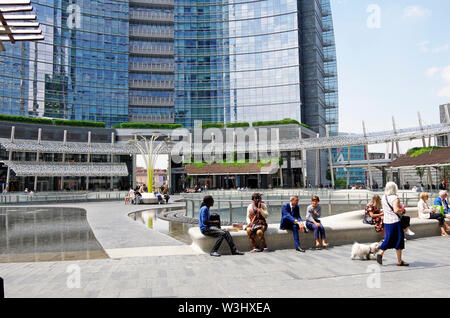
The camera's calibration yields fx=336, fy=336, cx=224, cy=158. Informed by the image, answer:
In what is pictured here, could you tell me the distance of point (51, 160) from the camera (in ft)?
184

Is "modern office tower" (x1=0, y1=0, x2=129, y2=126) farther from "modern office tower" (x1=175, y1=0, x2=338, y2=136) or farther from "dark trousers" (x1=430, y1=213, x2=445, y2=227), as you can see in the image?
"dark trousers" (x1=430, y1=213, x2=445, y2=227)

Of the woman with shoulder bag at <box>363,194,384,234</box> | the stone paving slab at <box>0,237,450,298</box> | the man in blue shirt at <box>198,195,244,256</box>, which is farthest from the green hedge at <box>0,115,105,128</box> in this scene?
the woman with shoulder bag at <box>363,194,384,234</box>

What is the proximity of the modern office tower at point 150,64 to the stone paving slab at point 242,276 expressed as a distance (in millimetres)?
68742

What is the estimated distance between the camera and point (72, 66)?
67.3 metres

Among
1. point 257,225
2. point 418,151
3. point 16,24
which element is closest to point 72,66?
point 418,151

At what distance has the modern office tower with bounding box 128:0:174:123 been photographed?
243 ft

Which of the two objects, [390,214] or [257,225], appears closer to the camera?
[390,214]

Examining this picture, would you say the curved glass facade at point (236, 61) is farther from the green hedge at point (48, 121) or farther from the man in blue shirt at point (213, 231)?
the man in blue shirt at point (213, 231)

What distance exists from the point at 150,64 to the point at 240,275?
75.1 meters

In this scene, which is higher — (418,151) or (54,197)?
(418,151)

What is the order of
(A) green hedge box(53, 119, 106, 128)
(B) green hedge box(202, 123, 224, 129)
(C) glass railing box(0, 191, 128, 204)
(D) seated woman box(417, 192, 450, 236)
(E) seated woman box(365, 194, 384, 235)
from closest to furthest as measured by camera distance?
(E) seated woman box(365, 194, 384, 235) → (D) seated woman box(417, 192, 450, 236) → (C) glass railing box(0, 191, 128, 204) → (A) green hedge box(53, 119, 106, 128) → (B) green hedge box(202, 123, 224, 129)

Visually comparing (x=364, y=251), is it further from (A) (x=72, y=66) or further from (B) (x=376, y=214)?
(A) (x=72, y=66)

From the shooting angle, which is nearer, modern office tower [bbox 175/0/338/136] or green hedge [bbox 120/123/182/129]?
green hedge [bbox 120/123/182/129]
